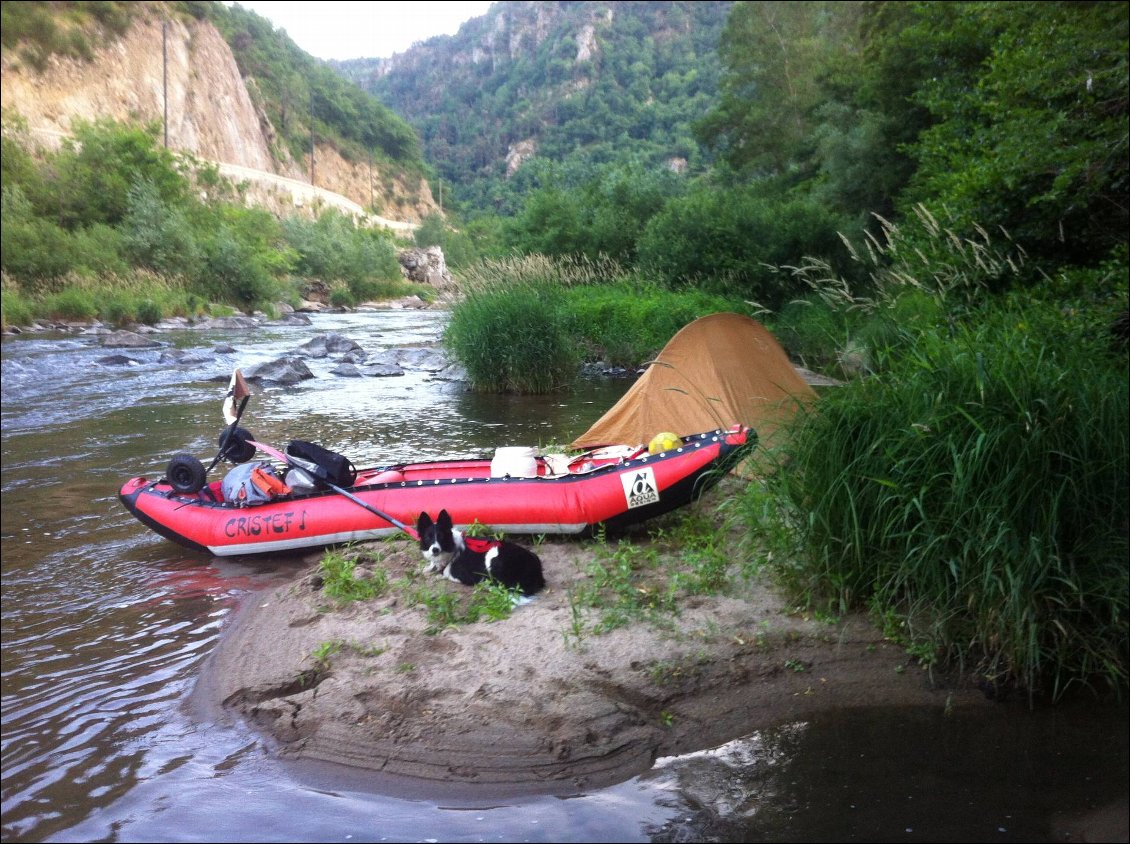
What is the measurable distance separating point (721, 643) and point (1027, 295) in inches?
172

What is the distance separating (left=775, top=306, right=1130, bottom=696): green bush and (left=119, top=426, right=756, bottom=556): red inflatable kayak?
1.10 metres

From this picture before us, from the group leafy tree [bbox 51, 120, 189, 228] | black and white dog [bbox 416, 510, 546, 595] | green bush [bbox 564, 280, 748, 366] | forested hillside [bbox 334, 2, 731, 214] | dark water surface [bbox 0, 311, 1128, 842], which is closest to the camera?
dark water surface [bbox 0, 311, 1128, 842]

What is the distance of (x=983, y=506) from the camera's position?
3471mm

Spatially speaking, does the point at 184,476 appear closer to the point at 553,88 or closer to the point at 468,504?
the point at 468,504

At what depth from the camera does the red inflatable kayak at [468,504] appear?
5176 millimetres

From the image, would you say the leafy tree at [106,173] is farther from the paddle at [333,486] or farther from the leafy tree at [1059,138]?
the leafy tree at [1059,138]

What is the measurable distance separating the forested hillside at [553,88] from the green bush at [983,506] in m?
28.0

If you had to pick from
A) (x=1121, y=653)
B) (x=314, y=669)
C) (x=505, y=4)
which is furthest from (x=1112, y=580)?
(x=505, y=4)

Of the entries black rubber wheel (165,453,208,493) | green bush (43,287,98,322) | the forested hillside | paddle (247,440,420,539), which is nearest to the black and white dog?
paddle (247,440,420,539)

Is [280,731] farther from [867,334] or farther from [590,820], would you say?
[867,334]

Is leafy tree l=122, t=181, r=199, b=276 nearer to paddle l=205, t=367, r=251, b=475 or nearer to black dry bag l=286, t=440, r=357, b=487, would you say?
paddle l=205, t=367, r=251, b=475

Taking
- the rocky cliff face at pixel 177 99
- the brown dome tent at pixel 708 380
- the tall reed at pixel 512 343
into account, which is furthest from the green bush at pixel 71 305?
the brown dome tent at pixel 708 380

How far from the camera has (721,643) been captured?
12.5 feet

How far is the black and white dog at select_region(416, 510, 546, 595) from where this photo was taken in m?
4.39
